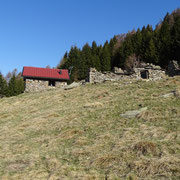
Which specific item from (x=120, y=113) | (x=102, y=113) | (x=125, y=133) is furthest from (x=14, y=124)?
(x=125, y=133)

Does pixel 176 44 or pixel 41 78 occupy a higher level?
pixel 176 44

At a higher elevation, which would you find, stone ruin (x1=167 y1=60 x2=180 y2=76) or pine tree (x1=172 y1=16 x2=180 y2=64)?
pine tree (x1=172 y1=16 x2=180 y2=64)

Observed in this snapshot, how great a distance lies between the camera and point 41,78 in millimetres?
32656

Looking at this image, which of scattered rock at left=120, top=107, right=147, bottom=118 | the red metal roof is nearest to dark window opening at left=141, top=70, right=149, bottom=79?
scattered rock at left=120, top=107, right=147, bottom=118

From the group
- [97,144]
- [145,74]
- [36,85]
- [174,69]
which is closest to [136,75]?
[145,74]

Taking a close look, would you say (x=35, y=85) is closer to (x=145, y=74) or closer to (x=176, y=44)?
(x=145, y=74)

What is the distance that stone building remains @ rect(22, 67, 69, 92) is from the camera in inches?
1227

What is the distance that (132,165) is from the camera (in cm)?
554

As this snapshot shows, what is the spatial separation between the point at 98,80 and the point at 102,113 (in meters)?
12.5

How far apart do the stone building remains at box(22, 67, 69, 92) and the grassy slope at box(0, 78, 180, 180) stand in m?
20.0

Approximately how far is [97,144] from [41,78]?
1058 inches

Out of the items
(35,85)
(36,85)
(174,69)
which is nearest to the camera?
(174,69)

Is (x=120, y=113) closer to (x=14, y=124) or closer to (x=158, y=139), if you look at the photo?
(x=158, y=139)

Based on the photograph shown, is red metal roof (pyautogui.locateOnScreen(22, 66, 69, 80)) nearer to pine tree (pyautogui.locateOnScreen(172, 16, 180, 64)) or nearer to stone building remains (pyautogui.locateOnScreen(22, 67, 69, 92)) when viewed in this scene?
stone building remains (pyautogui.locateOnScreen(22, 67, 69, 92))
